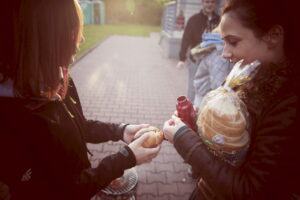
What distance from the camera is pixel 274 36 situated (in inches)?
47.9

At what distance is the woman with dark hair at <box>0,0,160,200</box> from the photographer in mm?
1166

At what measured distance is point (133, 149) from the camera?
1.62 metres

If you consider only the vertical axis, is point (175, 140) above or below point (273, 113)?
below

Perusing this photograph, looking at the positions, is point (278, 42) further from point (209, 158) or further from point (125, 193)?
point (125, 193)

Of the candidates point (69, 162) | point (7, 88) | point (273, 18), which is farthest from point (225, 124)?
point (7, 88)

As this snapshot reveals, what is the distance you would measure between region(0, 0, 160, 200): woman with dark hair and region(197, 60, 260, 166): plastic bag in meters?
0.71

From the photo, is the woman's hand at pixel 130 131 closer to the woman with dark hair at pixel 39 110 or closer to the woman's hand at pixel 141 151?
the woman's hand at pixel 141 151

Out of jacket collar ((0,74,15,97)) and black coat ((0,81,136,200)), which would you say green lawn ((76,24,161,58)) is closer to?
black coat ((0,81,136,200))

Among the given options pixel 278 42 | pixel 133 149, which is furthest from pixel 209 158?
pixel 278 42

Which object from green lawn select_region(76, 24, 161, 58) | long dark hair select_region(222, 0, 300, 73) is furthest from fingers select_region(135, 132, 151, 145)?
green lawn select_region(76, 24, 161, 58)

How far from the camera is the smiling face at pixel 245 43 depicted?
4.10 ft

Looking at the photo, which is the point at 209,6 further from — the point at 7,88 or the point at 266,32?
the point at 7,88

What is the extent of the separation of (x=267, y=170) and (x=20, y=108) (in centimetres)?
132

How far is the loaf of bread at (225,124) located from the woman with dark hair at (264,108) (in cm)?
9
